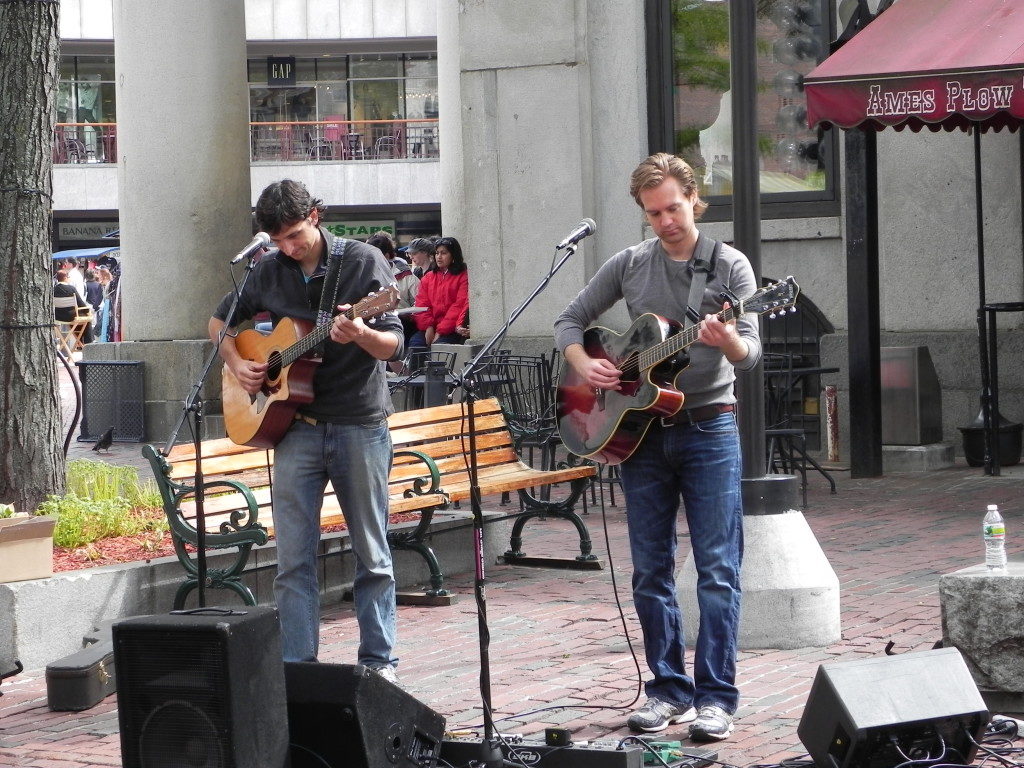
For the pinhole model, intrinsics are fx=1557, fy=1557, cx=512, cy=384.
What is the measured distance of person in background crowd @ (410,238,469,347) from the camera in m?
14.5

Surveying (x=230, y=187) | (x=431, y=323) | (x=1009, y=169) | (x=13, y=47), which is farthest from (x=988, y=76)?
(x=230, y=187)

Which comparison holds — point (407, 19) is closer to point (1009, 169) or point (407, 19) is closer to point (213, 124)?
point (213, 124)

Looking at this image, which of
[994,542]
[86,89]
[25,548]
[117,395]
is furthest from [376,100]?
[994,542]

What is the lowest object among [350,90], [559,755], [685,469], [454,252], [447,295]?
[559,755]

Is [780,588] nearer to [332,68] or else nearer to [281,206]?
[281,206]

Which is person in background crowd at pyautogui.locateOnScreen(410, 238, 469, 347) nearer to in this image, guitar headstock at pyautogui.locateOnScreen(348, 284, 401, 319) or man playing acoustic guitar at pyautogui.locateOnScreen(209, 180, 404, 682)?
man playing acoustic guitar at pyautogui.locateOnScreen(209, 180, 404, 682)

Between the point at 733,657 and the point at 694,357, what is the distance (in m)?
1.06

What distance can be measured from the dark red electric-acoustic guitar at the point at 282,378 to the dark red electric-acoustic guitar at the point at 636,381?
0.80 meters

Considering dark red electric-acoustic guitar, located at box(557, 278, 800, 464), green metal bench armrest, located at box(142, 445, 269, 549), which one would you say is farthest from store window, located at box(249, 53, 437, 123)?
dark red electric-acoustic guitar, located at box(557, 278, 800, 464)

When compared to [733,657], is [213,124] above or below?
above

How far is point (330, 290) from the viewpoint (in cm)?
577

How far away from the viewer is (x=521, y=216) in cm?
1380

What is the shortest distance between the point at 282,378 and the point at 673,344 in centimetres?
149

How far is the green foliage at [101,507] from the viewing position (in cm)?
761
